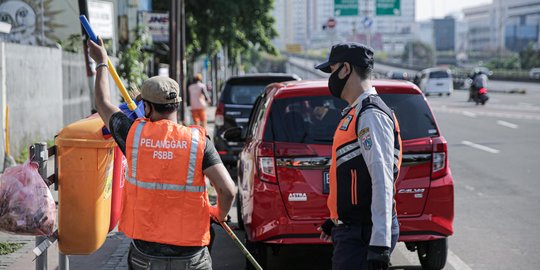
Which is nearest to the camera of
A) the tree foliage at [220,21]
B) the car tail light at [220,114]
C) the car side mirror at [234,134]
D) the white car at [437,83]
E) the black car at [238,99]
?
the car side mirror at [234,134]

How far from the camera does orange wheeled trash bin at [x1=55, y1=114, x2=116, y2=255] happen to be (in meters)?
5.08

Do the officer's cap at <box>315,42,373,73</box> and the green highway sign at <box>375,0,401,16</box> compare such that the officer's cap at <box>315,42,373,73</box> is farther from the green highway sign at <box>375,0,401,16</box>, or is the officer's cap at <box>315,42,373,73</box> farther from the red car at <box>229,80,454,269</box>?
the green highway sign at <box>375,0,401,16</box>

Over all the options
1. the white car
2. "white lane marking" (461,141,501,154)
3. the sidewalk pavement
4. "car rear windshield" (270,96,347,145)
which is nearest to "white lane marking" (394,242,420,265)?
"car rear windshield" (270,96,347,145)

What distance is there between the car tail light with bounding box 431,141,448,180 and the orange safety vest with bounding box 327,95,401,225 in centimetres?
248

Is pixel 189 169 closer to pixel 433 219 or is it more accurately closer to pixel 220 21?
pixel 433 219

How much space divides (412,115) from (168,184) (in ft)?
10.9

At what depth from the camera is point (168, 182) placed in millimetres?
4223

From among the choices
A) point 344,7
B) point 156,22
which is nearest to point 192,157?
point 156,22

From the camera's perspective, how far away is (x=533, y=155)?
56.6 feet

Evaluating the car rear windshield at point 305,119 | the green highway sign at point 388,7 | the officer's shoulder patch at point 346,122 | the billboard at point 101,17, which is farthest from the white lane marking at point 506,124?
the green highway sign at point 388,7

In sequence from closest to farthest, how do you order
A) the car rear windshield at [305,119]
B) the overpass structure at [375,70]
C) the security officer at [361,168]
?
1. the security officer at [361,168]
2. the car rear windshield at [305,119]
3. the overpass structure at [375,70]

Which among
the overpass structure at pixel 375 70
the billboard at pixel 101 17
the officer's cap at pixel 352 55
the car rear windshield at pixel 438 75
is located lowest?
the overpass structure at pixel 375 70

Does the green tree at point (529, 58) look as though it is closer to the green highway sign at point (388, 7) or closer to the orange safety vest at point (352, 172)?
the green highway sign at point (388, 7)

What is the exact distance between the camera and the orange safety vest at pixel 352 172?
171 inches
